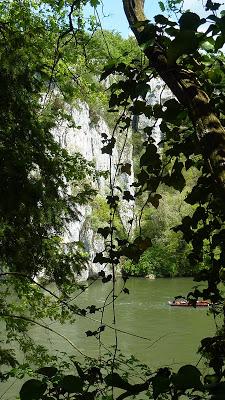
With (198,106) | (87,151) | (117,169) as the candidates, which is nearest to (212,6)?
(198,106)

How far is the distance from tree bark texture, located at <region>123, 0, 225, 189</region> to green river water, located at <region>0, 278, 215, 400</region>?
5.87 meters

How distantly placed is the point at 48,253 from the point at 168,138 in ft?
8.19

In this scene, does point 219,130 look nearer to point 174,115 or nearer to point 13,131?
point 174,115

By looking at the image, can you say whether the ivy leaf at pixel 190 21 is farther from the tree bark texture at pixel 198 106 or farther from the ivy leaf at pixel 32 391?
the ivy leaf at pixel 32 391

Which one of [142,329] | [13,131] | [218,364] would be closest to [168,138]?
[218,364]

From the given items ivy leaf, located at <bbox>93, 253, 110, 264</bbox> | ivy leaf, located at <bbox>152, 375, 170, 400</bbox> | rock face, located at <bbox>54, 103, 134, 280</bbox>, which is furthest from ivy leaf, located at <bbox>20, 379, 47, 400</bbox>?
rock face, located at <bbox>54, 103, 134, 280</bbox>

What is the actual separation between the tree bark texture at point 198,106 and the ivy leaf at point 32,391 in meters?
0.37

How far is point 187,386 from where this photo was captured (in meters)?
0.46

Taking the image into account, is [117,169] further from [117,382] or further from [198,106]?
[117,382]

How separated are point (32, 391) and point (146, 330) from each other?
35.9 ft

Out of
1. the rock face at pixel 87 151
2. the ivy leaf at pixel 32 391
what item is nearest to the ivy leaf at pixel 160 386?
the ivy leaf at pixel 32 391

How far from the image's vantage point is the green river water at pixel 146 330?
8.72 meters

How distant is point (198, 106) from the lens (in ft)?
2.46

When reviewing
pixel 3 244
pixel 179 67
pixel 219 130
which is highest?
pixel 3 244
